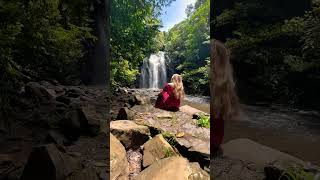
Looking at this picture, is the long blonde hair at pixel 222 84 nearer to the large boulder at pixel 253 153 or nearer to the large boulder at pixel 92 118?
the large boulder at pixel 253 153

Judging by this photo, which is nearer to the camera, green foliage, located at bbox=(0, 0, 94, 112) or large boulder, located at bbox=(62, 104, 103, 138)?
green foliage, located at bbox=(0, 0, 94, 112)

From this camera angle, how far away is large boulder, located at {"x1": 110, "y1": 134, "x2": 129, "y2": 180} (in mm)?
3764

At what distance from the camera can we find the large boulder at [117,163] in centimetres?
376

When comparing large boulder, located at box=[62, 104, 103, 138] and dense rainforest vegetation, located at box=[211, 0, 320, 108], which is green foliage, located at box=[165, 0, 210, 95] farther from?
large boulder, located at box=[62, 104, 103, 138]

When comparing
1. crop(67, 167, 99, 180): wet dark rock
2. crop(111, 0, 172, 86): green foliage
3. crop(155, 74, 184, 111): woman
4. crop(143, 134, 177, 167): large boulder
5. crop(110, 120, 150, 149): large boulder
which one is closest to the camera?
crop(67, 167, 99, 180): wet dark rock

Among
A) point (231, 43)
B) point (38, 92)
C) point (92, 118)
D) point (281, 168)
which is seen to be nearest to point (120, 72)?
point (92, 118)

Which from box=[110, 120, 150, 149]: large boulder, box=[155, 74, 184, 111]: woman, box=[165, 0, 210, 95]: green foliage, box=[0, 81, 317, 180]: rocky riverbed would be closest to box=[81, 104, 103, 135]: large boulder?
box=[0, 81, 317, 180]: rocky riverbed

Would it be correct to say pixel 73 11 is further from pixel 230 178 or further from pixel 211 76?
pixel 230 178

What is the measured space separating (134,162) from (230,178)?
2398 mm

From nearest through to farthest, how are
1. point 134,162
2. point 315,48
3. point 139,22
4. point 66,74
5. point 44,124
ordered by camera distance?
1. point 315,48
2. point 44,124
3. point 66,74
4. point 134,162
5. point 139,22

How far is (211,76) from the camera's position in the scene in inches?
93.9

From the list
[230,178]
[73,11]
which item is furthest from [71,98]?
[230,178]

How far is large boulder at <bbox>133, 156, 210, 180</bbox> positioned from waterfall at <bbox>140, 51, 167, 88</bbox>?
8750 millimetres

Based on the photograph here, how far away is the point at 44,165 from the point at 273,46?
2.04 metres
